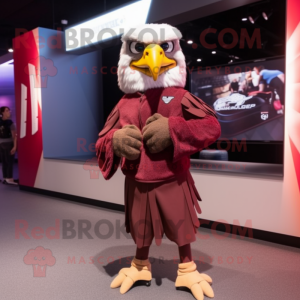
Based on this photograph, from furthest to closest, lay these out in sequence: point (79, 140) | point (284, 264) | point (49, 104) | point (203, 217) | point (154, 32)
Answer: point (79, 140) → point (49, 104) → point (203, 217) → point (284, 264) → point (154, 32)

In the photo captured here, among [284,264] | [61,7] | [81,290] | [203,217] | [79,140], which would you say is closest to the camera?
[81,290]

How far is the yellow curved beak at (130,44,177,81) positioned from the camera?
5.11ft

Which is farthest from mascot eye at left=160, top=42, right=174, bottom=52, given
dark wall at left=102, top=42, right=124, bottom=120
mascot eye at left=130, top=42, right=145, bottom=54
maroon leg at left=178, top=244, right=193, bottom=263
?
dark wall at left=102, top=42, right=124, bottom=120

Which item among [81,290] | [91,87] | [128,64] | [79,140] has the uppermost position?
[91,87]

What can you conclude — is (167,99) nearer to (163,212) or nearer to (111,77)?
(163,212)

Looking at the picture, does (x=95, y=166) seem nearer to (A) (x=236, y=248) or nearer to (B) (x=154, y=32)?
(A) (x=236, y=248)

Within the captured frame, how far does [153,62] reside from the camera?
1556 millimetres

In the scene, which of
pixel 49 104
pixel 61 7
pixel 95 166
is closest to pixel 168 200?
pixel 95 166

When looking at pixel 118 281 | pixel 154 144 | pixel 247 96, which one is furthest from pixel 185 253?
pixel 247 96

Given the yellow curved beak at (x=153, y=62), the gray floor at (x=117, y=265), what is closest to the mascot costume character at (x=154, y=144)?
the yellow curved beak at (x=153, y=62)

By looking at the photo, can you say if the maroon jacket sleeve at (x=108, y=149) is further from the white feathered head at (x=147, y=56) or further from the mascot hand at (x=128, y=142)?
the white feathered head at (x=147, y=56)

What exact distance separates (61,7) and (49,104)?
203 cm

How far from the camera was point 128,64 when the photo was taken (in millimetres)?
1703

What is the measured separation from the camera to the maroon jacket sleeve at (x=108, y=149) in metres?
1.69
